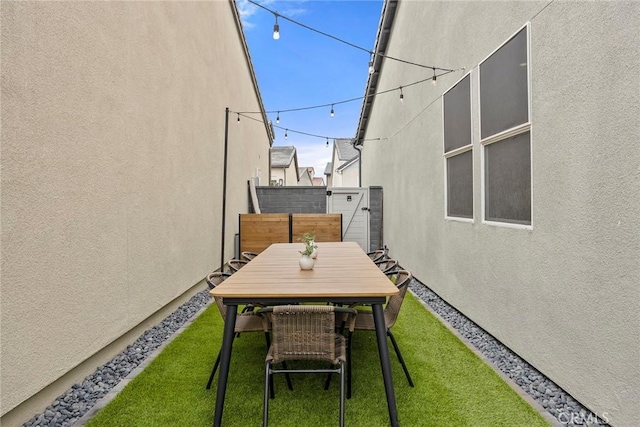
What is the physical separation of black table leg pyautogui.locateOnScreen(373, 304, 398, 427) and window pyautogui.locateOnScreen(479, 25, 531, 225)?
63.3 inches

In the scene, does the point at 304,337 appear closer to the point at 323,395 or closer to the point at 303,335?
the point at 303,335

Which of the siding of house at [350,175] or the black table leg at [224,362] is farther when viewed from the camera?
the siding of house at [350,175]

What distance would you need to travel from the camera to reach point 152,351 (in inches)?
123

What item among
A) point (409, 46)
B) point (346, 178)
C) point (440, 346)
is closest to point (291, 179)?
point (346, 178)

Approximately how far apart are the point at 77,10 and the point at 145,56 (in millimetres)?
1037

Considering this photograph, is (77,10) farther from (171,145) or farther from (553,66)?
(553,66)

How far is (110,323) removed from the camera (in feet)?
9.28

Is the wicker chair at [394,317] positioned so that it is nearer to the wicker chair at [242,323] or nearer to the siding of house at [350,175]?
the wicker chair at [242,323]

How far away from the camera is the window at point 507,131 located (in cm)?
277

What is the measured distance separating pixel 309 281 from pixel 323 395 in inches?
31.4

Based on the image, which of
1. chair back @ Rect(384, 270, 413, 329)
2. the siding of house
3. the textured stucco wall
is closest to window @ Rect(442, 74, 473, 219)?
chair back @ Rect(384, 270, 413, 329)

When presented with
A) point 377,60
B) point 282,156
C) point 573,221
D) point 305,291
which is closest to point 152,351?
point 305,291

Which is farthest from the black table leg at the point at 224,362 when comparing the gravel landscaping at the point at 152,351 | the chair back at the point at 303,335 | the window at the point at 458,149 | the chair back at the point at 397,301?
the window at the point at 458,149

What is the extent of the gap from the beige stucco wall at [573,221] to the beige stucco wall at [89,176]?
3.34m
